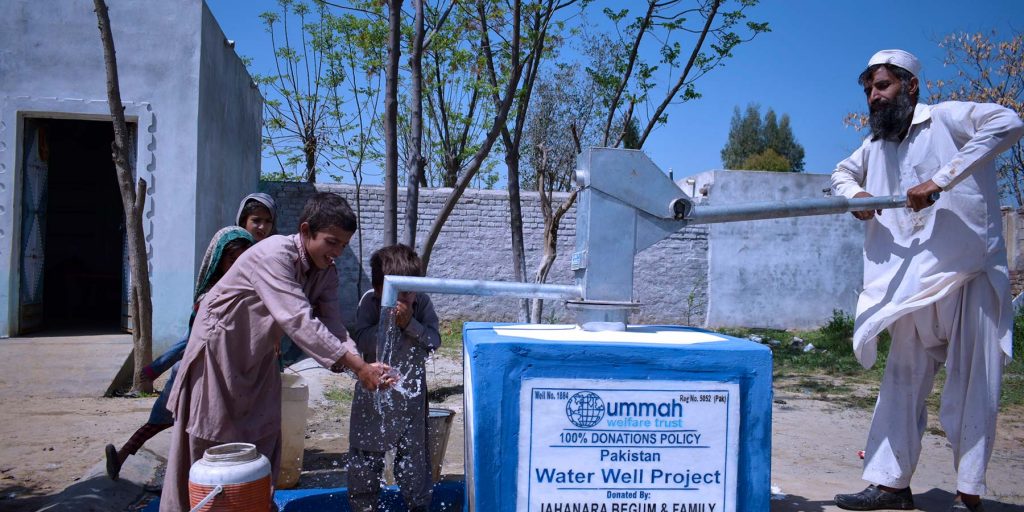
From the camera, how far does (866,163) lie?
129 inches

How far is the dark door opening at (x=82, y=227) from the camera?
34.3 ft

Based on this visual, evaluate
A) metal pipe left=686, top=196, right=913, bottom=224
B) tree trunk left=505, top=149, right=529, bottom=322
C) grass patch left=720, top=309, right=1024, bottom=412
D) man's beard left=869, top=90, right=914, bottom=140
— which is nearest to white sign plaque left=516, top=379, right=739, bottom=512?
metal pipe left=686, top=196, right=913, bottom=224

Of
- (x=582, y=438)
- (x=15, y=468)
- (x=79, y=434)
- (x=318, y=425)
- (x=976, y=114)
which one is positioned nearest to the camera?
(x=582, y=438)

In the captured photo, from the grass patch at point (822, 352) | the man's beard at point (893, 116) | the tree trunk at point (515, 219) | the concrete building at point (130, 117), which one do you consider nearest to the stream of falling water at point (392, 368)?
the man's beard at point (893, 116)

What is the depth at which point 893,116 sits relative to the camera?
10.1 ft

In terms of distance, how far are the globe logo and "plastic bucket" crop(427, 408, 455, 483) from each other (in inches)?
62.6

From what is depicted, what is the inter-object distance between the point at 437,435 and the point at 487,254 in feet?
27.1

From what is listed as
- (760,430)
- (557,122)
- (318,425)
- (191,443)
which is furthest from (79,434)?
(557,122)

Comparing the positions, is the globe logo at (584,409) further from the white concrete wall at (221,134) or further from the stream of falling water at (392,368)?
the white concrete wall at (221,134)

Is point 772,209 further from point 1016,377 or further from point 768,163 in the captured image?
Answer: point 768,163

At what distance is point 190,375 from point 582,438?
1.48 meters

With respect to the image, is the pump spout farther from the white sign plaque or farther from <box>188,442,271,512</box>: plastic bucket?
<box>188,442,271,512</box>: plastic bucket

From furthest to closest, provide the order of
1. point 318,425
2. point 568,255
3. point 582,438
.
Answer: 1. point 568,255
2. point 318,425
3. point 582,438

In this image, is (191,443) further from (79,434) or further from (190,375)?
(79,434)
